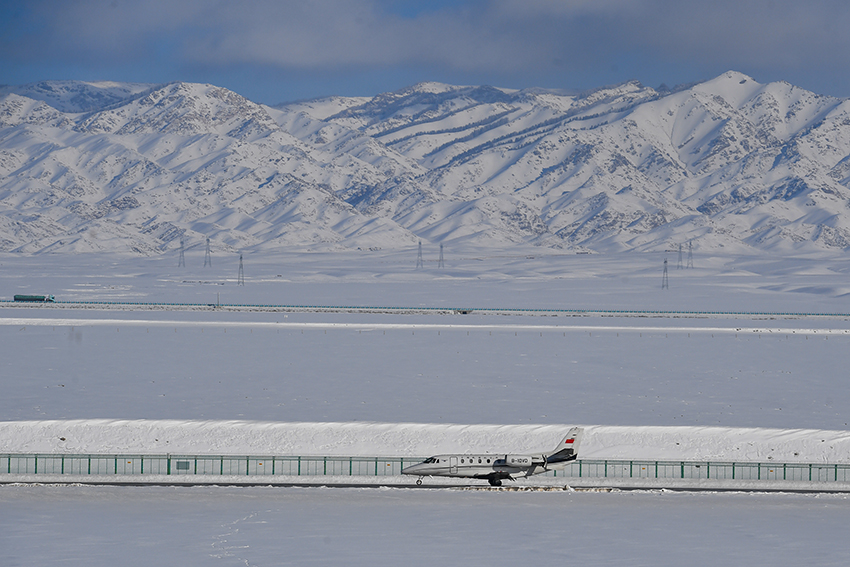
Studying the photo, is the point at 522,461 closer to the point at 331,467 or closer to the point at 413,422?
the point at 331,467

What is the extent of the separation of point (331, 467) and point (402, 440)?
22.4 ft

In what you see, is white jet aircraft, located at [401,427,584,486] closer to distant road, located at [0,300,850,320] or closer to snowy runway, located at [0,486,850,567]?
snowy runway, located at [0,486,850,567]

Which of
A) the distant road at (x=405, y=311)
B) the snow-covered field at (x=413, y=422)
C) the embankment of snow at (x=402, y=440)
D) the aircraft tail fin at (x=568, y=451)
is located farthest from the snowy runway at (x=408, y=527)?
the distant road at (x=405, y=311)

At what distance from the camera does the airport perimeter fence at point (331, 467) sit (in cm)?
5597

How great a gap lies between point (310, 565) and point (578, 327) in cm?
9792

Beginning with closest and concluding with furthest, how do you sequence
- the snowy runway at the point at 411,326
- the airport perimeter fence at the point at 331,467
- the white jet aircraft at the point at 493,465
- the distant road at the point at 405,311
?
the white jet aircraft at the point at 493,465 < the airport perimeter fence at the point at 331,467 < the snowy runway at the point at 411,326 < the distant road at the point at 405,311

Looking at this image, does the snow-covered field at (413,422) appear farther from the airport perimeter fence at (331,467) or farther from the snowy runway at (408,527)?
the airport perimeter fence at (331,467)

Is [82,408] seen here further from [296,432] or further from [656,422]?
[656,422]

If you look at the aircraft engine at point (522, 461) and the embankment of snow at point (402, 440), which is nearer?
the aircraft engine at point (522, 461)

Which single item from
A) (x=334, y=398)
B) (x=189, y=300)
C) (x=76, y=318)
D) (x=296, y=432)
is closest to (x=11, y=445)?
(x=296, y=432)

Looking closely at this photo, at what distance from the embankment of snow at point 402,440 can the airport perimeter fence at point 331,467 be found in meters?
3.24

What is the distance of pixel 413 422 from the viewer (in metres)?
68.2

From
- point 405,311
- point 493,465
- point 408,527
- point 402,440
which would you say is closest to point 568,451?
point 493,465

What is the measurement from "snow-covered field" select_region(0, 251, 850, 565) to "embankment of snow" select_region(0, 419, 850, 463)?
0.14 m
